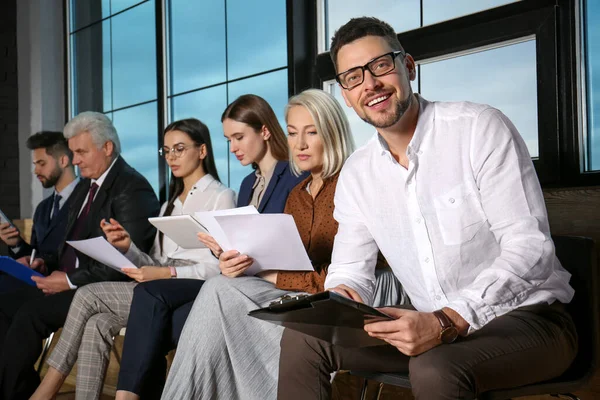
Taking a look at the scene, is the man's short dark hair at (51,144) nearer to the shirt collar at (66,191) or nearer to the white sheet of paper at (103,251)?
the shirt collar at (66,191)

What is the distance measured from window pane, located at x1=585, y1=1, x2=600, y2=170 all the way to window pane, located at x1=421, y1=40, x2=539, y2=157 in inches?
7.2

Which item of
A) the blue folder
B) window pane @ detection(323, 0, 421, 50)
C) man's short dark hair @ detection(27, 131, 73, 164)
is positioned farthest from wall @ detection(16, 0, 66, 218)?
window pane @ detection(323, 0, 421, 50)

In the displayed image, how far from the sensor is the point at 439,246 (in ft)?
5.37

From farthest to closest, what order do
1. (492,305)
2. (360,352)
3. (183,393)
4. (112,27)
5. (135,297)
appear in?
(112,27), (135,297), (183,393), (360,352), (492,305)

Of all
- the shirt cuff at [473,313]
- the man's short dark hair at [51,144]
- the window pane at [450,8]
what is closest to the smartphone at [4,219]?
the man's short dark hair at [51,144]

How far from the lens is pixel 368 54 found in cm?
173

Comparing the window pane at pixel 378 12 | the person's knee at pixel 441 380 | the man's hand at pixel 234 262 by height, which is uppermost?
the window pane at pixel 378 12

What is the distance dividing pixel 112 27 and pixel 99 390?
297 cm

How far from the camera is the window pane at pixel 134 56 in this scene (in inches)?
178

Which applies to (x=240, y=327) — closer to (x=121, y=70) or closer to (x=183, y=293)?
(x=183, y=293)

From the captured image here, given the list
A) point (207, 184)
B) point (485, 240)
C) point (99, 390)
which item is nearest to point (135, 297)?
point (99, 390)

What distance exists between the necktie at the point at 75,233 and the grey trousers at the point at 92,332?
600mm

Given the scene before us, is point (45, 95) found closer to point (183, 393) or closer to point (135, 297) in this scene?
point (135, 297)

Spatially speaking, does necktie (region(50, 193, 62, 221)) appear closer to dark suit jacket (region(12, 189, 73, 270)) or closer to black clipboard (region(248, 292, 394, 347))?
dark suit jacket (region(12, 189, 73, 270))
